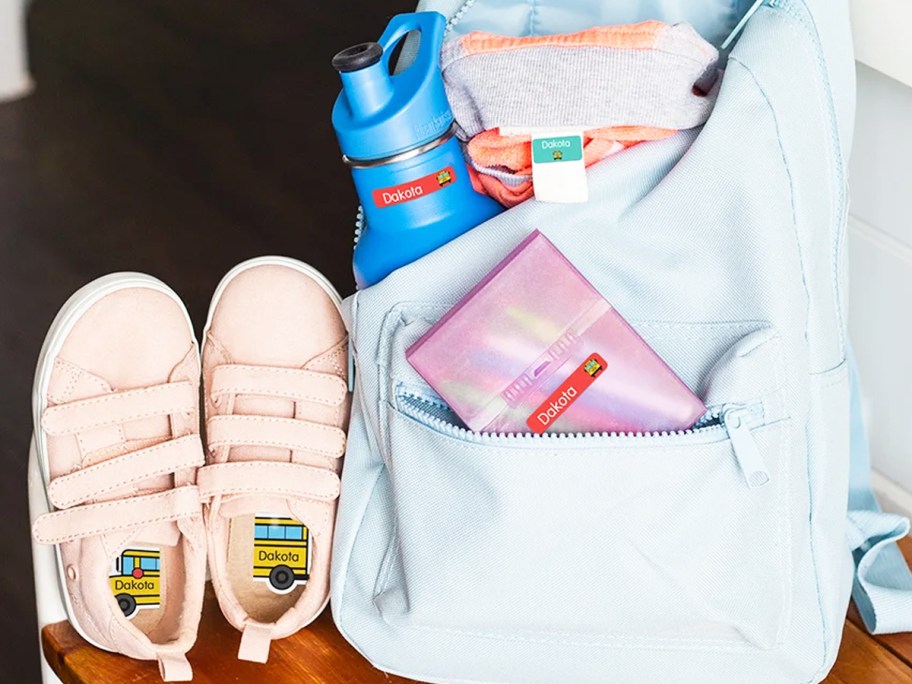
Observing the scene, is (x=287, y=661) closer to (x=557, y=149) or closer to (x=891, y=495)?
(x=557, y=149)

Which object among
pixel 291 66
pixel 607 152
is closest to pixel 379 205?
pixel 607 152

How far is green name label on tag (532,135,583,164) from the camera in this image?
2.61ft

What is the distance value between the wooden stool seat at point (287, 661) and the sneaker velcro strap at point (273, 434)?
0.42 ft

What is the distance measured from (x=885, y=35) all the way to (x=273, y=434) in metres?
0.50

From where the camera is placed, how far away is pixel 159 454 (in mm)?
909

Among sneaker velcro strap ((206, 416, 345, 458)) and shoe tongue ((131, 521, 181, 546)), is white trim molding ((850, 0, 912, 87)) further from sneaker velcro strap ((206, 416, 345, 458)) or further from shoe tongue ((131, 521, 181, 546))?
shoe tongue ((131, 521, 181, 546))

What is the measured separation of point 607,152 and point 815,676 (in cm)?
38

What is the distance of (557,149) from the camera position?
2.63 feet

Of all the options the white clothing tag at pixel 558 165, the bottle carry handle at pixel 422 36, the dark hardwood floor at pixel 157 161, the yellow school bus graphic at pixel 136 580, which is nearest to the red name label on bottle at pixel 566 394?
the white clothing tag at pixel 558 165

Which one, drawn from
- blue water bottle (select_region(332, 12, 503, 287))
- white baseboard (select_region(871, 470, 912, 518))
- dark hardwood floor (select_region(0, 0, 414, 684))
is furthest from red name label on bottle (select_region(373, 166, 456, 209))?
dark hardwood floor (select_region(0, 0, 414, 684))

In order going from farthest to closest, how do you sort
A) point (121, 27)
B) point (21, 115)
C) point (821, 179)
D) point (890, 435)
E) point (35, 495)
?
1. point (121, 27)
2. point (21, 115)
3. point (890, 435)
4. point (35, 495)
5. point (821, 179)

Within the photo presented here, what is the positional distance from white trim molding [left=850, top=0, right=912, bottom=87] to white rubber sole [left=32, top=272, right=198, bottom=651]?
21.2 inches

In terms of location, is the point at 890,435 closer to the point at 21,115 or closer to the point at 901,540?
the point at 901,540

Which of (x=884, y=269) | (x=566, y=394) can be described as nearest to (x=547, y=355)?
(x=566, y=394)
